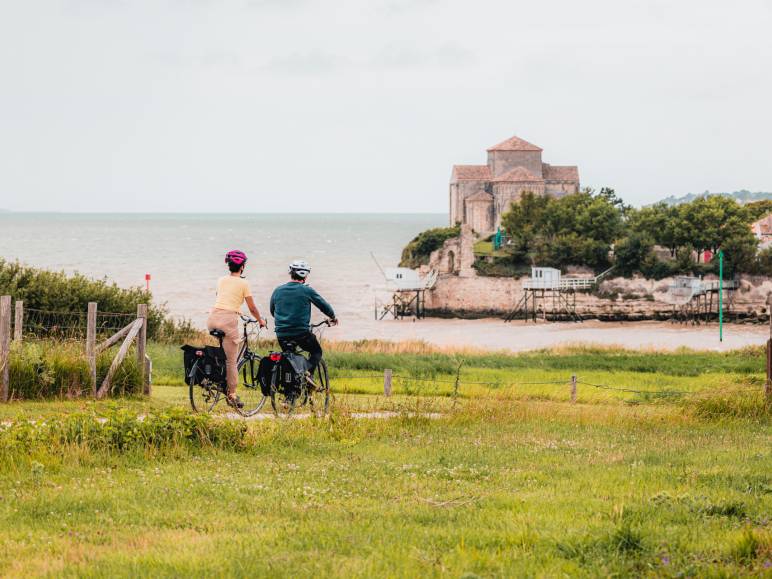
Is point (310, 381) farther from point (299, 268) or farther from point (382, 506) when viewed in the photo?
point (382, 506)

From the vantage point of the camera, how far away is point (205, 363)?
1159 cm

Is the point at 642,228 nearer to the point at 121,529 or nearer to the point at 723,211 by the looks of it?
the point at 723,211

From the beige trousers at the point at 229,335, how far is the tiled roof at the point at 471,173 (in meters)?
98.4

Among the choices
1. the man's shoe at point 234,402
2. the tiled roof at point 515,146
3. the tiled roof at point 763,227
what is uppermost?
the tiled roof at point 515,146

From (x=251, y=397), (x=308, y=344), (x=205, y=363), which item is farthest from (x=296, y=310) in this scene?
(x=251, y=397)

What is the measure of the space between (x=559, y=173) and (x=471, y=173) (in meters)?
10.0

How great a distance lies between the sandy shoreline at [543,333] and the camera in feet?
192

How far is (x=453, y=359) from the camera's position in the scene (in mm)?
28828

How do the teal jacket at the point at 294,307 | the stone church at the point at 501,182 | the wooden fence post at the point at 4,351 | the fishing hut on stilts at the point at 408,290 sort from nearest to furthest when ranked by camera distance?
the teal jacket at the point at 294,307, the wooden fence post at the point at 4,351, the fishing hut on stilts at the point at 408,290, the stone church at the point at 501,182

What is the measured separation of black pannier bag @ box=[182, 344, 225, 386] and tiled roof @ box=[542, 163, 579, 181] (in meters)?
100

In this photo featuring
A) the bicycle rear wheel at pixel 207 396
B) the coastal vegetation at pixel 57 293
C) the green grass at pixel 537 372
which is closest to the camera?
the bicycle rear wheel at pixel 207 396

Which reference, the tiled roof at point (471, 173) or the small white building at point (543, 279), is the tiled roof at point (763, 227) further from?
the tiled roof at point (471, 173)

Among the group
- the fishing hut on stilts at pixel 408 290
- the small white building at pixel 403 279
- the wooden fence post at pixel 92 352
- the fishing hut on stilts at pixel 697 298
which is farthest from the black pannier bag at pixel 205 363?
the small white building at pixel 403 279

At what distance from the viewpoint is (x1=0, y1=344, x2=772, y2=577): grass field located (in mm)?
5238
